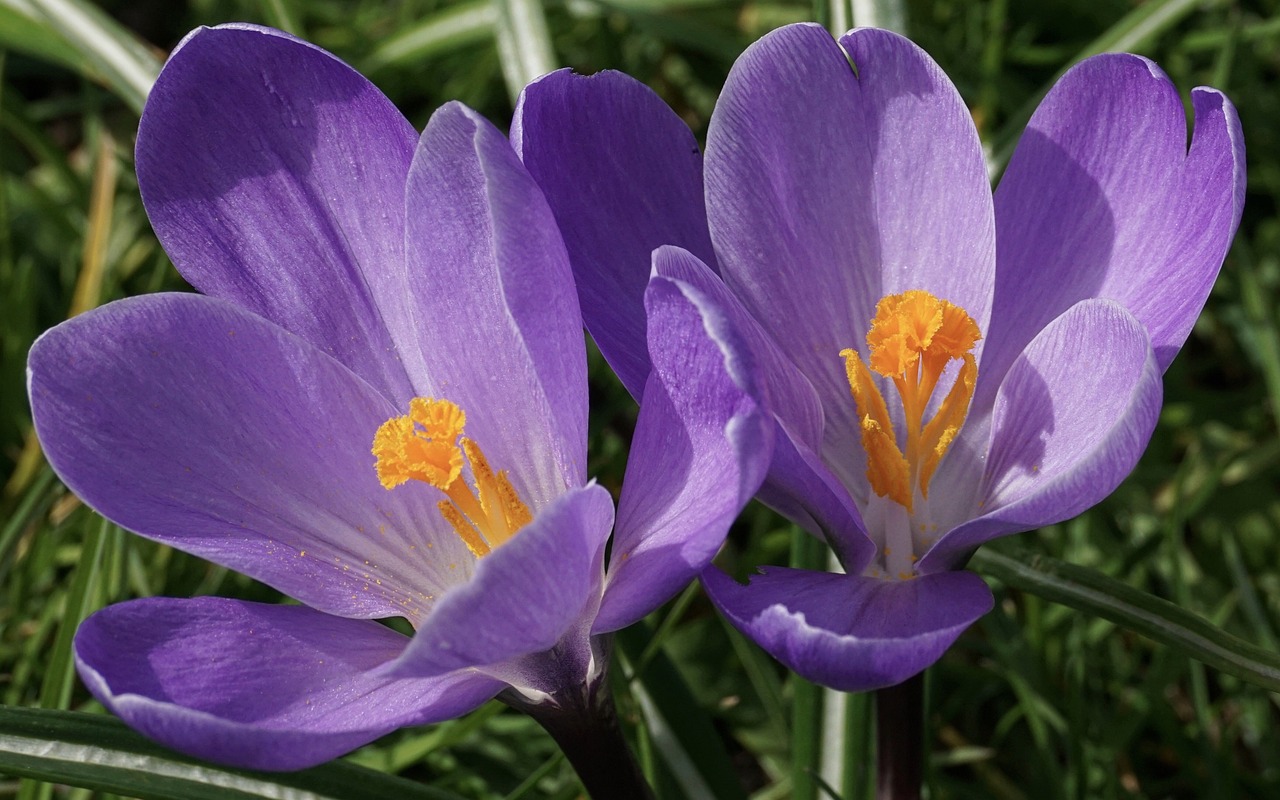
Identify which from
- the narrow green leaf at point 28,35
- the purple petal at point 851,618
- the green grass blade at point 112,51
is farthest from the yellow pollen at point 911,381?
the narrow green leaf at point 28,35

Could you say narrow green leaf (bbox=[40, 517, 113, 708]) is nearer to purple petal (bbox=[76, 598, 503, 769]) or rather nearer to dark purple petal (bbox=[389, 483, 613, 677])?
purple petal (bbox=[76, 598, 503, 769])

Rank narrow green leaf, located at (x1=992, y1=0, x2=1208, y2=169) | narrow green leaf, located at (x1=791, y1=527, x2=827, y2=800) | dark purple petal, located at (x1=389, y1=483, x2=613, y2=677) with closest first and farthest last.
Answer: dark purple petal, located at (x1=389, y1=483, x2=613, y2=677)
narrow green leaf, located at (x1=791, y1=527, x2=827, y2=800)
narrow green leaf, located at (x1=992, y1=0, x2=1208, y2=169)

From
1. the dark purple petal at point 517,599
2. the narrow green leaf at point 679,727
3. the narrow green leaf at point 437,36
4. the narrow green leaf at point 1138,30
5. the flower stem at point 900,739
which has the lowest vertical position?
the narrow green leaf at point 679,727

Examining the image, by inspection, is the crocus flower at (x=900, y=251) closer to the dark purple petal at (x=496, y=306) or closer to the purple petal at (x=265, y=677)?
the dark purple petal at (x=496, y=306)

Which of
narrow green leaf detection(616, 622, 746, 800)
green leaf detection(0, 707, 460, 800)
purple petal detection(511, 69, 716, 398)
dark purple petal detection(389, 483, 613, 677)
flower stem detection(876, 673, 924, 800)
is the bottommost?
narrow green leaf detection(616, 622, 746, 800)

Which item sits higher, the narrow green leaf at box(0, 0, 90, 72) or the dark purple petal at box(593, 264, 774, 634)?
the narrow green leaf at box(0, 0, 90, 72)

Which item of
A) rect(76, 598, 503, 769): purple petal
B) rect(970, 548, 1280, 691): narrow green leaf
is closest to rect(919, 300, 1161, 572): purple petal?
rect(970, 548, 1280, 691): narrow green leaf

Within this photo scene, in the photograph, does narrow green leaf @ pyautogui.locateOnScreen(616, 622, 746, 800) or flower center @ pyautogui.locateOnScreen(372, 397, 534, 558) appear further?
narrow green leaf @ pyautogui.locateOnScreen(616, 622, 746, 800)
